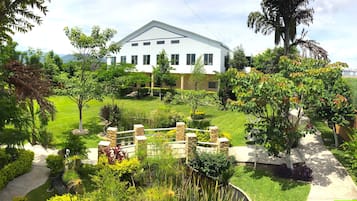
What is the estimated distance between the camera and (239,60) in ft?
106

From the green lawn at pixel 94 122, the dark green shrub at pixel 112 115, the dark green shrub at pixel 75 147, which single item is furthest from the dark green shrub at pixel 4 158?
the dark green shrub at pixel 112 115

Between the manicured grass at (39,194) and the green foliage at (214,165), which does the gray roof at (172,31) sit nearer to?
the green foliage at (214,165)

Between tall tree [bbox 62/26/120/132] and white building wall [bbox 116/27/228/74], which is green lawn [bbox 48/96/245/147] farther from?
white building wall [bbox 116/27/228/74]

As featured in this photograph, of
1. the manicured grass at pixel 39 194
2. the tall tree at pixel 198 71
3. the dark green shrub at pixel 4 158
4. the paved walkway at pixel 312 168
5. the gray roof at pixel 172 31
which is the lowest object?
the manicured grass at pixel 39 194

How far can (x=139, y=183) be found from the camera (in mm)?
10008

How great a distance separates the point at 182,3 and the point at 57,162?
1040 centimetres

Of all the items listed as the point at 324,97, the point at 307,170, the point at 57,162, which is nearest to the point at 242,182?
the point at 307,170

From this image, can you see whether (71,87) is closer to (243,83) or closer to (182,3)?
(182,3)

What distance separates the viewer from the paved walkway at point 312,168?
983 cm

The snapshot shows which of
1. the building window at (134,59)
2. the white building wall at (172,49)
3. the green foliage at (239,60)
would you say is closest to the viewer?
the white building wall at (172,49)

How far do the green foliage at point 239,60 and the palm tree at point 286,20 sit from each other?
15496 mm

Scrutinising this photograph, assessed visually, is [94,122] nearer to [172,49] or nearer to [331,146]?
[331,146]

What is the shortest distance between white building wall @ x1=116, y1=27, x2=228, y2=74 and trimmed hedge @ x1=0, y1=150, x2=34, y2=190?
815 inches

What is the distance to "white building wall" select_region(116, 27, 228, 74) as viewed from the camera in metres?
30.4
